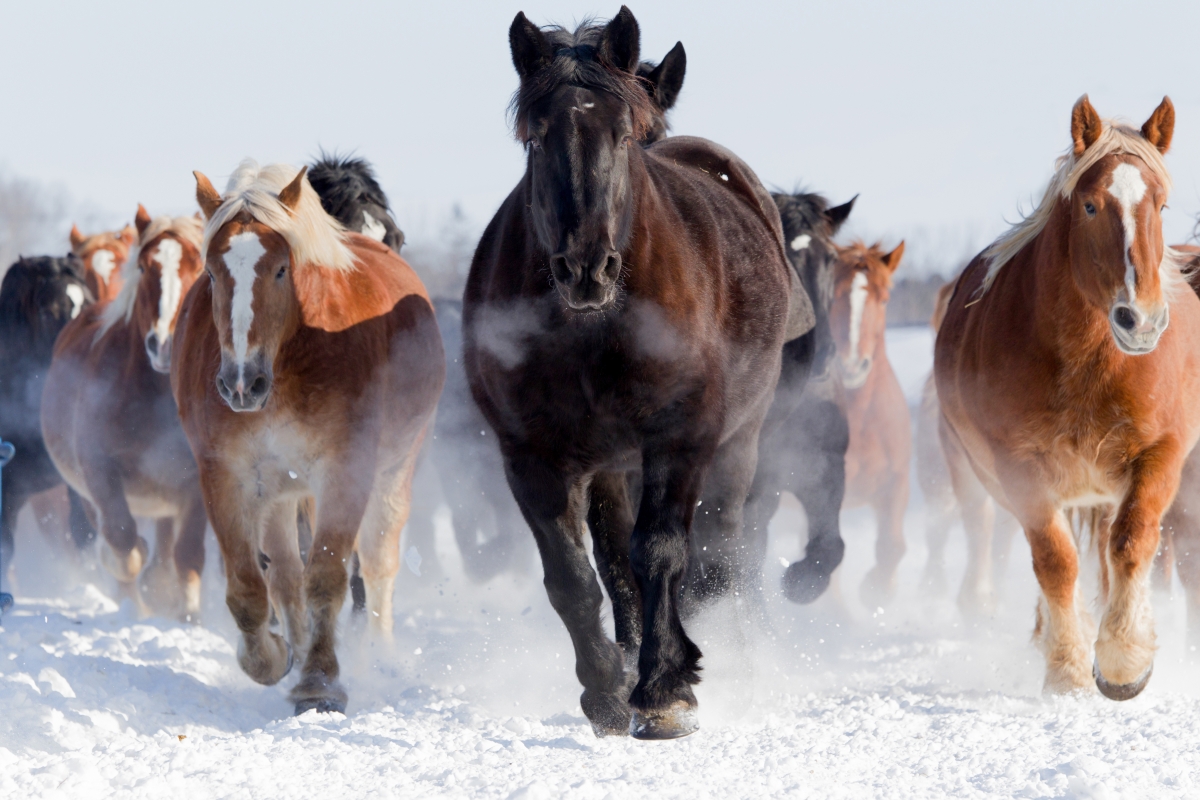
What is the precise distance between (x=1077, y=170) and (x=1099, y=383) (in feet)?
2.74

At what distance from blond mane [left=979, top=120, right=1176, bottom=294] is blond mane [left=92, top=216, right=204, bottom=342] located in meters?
4.38

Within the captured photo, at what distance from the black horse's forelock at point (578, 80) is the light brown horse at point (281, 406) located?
1362 mm

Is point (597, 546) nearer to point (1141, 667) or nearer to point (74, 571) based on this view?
point (1141, 667)

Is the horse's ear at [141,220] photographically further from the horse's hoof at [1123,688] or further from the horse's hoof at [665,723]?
the horse's hoof at [1123,688]

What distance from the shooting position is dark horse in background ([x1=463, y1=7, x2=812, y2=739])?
4.04m

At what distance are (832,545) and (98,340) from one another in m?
4.74

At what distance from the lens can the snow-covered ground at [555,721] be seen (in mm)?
3500

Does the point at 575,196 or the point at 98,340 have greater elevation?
the point at 575,196

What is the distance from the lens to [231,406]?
480 centimetres

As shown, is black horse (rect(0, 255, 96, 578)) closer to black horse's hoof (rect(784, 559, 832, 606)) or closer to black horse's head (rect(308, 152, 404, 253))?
black horse's head (rect(308, 152, 404, 253))

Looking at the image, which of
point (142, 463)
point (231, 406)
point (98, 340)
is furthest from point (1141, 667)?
point (98, 340)

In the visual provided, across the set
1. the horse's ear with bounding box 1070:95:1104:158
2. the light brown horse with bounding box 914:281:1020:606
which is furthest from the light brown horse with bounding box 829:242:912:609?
the horse's ear with bounding box 1070:95:1104:158

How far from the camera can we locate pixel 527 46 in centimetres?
430

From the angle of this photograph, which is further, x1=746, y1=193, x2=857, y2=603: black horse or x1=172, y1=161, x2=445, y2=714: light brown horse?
x1=746, y1=193, x2=857, y2=603: black horse
